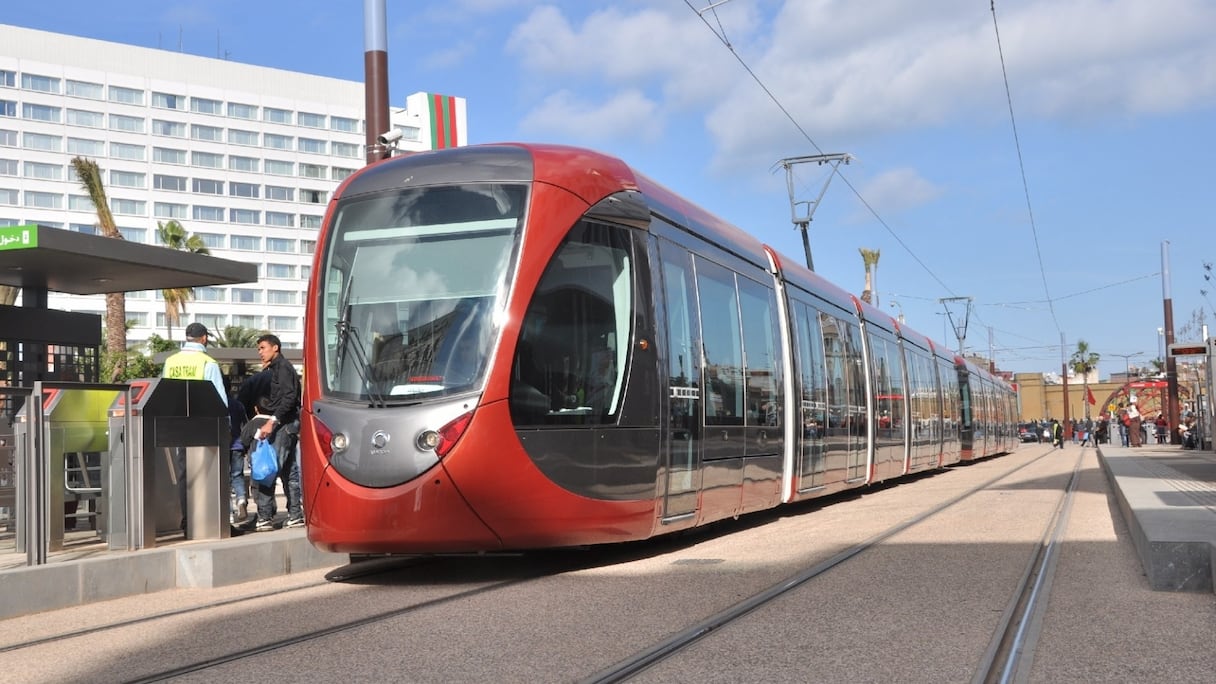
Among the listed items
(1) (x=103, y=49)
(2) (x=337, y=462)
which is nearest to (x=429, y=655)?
(2) (x=337, y=462)

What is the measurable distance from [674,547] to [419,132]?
9407 cm

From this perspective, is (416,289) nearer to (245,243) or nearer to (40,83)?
(40,83)

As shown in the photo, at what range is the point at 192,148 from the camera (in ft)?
302

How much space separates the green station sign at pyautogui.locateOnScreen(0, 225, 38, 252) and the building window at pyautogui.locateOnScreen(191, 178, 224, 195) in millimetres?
85100

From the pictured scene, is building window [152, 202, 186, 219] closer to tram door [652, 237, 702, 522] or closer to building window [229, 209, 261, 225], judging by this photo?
building window [229, 209, 261, 225]

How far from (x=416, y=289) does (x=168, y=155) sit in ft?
293

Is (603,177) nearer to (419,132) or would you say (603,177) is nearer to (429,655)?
(429,655)

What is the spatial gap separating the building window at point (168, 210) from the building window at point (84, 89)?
8367 mm

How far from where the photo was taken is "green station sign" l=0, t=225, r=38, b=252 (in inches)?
449

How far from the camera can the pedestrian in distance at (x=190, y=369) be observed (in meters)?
10.4

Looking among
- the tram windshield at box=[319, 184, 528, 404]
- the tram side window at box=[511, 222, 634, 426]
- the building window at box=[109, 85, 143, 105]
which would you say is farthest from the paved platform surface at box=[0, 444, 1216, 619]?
the building window at box=[109, 85, 143, 105]

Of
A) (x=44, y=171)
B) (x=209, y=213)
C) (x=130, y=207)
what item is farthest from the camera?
(x=209, y=213)

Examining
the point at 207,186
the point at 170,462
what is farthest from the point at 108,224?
the point at 207,186

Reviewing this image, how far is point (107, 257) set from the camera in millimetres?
12039
